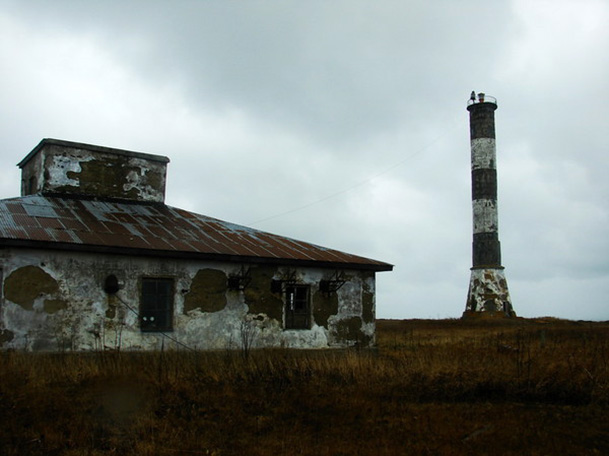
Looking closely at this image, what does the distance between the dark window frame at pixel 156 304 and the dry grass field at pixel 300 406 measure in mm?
1334

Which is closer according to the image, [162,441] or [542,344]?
[162,441]

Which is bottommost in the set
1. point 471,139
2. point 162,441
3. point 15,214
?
point 162,441

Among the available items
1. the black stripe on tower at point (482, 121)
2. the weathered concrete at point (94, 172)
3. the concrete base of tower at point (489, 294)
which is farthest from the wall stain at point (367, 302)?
the black stripe on tower at point (482, 121)

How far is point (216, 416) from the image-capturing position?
794cm

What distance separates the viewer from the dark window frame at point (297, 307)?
13.6 metres

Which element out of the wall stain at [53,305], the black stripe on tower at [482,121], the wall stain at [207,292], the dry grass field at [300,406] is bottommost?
the dry grass field at [300,406]

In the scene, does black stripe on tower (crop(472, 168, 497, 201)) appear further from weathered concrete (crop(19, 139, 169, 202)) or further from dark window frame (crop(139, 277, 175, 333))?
dark window frame (crop(139, 277, 175, 333))

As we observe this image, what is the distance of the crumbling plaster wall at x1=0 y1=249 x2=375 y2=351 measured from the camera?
423 inches

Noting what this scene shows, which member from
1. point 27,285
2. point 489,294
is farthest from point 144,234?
Answer: point 489,294

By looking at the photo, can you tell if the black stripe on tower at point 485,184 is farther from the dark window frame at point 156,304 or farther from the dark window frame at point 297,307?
Answer: the dark window frame at point 156,304

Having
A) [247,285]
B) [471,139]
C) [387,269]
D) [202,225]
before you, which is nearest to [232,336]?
[247,285]

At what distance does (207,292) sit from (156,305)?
1064 mm

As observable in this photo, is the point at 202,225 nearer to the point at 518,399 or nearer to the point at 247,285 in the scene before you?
the point at 247,285

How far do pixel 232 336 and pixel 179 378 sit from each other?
3.70m
